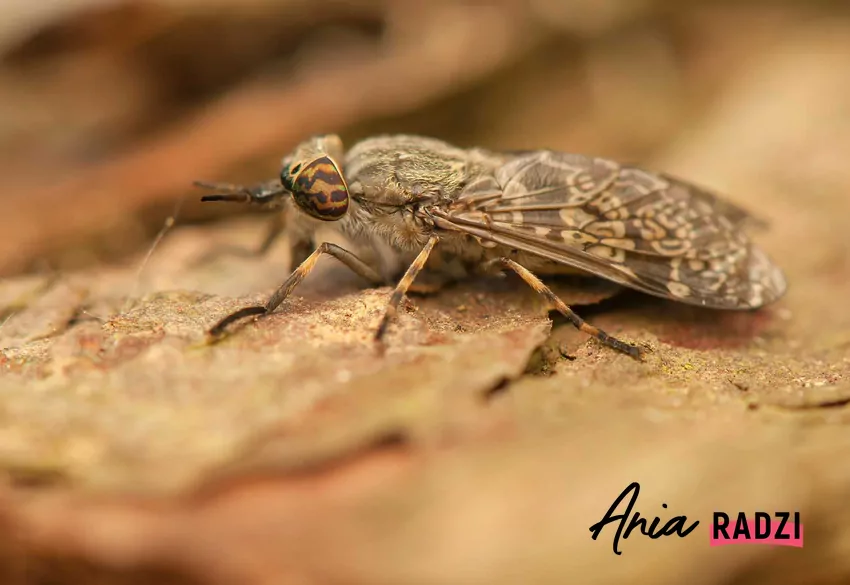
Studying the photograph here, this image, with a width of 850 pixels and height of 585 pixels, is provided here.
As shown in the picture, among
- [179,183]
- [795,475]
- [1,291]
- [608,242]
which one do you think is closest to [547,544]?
[795,475]

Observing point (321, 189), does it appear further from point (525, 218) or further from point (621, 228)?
point (621, 228)

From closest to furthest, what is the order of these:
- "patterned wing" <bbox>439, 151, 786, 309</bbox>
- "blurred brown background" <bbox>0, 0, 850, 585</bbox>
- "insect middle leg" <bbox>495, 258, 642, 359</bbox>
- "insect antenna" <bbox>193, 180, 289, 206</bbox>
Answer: "blurred brown background" <bbox>0, 0, 850, 585</bbox> → "insect middle leg" <bbox>495, 258, 642, 359</bbox> → "patterned wing" <bbox>439, 151, 786, 309</bbox> → "insect antenna" <bbox>193, 180, 289, 206</bbox>

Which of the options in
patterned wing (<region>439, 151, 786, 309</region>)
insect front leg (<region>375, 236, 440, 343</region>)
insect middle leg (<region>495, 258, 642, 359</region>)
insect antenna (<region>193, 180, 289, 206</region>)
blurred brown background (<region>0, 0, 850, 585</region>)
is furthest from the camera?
insect antenna (<region>193, 180, 289, 206</region>)

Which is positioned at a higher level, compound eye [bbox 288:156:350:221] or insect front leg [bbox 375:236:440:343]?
compound eye [bbox 288:156:350:221]

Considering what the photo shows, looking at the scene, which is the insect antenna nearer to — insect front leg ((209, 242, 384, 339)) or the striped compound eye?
the striped compound eye

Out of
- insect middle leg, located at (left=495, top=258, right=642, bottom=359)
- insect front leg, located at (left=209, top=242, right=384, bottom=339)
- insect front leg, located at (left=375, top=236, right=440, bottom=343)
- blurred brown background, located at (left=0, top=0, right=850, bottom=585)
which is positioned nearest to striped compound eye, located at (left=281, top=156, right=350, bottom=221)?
insect front leg, located at (left=209, top=242, right=384, bottom=339)

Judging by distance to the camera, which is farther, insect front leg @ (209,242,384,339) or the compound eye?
the compound eye

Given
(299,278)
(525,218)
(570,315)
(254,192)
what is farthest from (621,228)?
(254,192)
